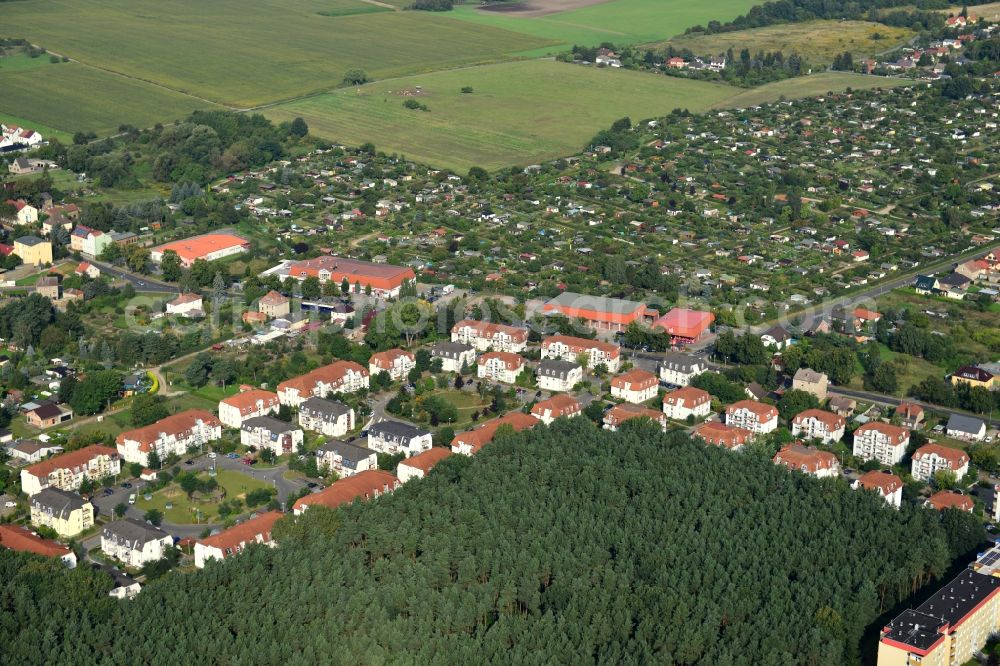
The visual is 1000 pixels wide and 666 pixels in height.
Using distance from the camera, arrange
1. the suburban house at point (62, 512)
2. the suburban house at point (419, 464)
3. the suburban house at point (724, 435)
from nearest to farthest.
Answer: the suburban house at point (62, 512) → the suburban house at point (419, 464) → the suburban house at point (724, 435)

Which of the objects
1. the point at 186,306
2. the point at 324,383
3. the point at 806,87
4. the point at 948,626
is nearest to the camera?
the point at 948,626

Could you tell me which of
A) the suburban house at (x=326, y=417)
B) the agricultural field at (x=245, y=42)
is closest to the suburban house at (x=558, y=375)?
the suburban house at (x=326, y=417)

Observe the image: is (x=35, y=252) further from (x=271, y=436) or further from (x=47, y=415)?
(x=271, y=436)

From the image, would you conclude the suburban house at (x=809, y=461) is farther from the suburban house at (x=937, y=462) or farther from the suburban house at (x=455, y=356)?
the suburban house at (x=455, y=356)

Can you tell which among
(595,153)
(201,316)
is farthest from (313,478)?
(595,153)

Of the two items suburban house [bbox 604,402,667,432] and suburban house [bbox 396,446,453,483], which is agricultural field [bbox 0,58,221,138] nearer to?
suburban house [bbox 396,446,453,483]

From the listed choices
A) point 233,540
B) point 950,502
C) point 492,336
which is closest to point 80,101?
point 492,336

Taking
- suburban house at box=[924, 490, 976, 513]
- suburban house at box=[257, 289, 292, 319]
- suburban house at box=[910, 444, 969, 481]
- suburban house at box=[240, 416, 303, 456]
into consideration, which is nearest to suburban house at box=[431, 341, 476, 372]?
suburban house at box=[257, 289, 292, 319]

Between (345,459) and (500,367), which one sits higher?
(500,367)
